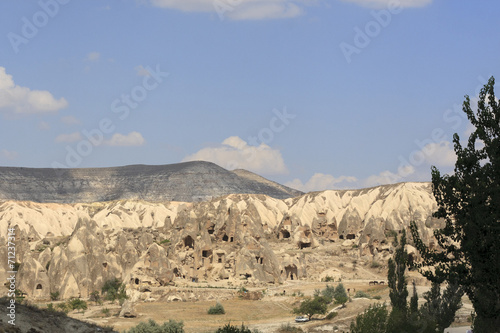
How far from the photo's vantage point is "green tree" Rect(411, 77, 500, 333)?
68.4 feet

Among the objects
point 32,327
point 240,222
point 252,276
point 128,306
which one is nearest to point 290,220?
point 240,222

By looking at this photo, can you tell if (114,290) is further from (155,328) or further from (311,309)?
(155,328)

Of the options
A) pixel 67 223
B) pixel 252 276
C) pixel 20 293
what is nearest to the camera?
pixel 20 293

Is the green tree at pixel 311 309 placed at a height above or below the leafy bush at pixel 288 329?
above

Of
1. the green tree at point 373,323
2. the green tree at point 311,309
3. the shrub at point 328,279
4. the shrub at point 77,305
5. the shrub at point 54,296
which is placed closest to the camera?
the green tree at point 373,323

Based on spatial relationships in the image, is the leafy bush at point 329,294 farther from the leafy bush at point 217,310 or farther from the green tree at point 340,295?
the leafy bush at point 217,310

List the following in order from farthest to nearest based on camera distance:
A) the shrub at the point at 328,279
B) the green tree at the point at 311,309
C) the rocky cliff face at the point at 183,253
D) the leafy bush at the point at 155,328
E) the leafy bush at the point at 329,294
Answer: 1. the shrub at the point at 328,279
2. the rocky cliff face at the point at 183,253
3. the leafy bush at the point at 329,294
4. the green tree at the point at 311,309
5. the leafy bush at the point at 155,328

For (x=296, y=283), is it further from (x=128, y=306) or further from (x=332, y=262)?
(x=128, y=306)

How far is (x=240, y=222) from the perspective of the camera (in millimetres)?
82125

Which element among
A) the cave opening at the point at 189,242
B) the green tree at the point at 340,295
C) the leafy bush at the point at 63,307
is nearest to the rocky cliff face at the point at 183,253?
the cave opening at the point at 189,242

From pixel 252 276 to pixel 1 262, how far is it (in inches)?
1067

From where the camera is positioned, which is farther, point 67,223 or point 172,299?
point 67,223

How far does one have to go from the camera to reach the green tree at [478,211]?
68.4ft

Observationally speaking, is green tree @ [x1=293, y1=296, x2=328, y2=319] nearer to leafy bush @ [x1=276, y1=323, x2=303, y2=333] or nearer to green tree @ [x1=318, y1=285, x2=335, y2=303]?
green tree @ [x1=318, y1=285, x2=335, y2=303]
